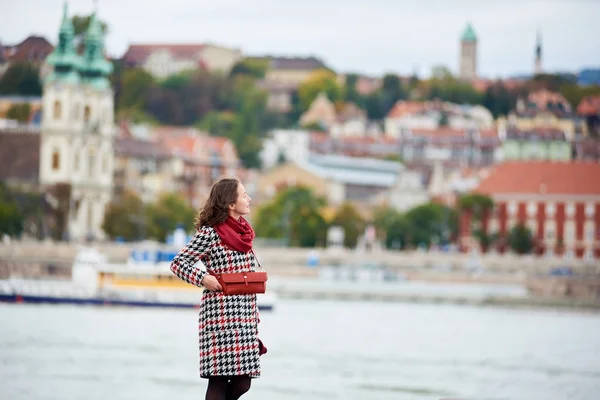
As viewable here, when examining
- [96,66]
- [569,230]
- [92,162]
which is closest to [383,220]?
[569,230]

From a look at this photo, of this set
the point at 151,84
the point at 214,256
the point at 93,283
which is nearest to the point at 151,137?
the point at 151,84

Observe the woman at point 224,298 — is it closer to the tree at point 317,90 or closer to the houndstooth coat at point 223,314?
the houndstooth coat at point 223,314

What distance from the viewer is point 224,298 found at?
27.5 ft

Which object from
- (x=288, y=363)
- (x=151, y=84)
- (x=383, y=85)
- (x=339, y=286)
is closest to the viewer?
(x=288, y=363)

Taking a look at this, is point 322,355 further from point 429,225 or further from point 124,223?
point 429,225

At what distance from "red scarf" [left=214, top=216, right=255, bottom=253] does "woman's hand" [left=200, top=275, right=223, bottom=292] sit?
0.56 feet

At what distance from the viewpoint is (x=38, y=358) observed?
63.7ft

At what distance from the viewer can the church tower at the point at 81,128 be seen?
65.1 metres

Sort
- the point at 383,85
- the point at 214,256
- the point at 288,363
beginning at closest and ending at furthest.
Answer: the point at 214,256 < the point at 288,363 < the point at 383,85

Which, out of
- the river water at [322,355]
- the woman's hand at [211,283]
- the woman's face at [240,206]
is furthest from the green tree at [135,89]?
the woman's hand at [211,283]

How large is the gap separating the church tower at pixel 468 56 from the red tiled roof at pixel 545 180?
179 feet

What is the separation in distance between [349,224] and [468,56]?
210 feet

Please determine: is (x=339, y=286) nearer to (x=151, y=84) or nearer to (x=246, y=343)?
(x=246, y=343)

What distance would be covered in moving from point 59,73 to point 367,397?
51.4 metres
